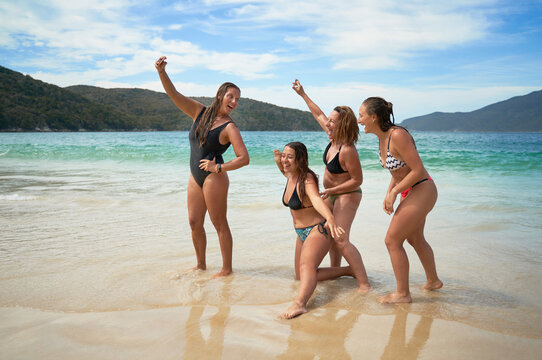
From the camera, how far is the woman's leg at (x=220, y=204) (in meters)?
4.20

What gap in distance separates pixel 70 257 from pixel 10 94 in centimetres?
8364

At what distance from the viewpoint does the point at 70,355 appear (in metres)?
2.68

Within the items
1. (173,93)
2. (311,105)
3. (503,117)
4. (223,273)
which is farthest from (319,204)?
(503,117)

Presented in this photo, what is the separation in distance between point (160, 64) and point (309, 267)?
8.47ft

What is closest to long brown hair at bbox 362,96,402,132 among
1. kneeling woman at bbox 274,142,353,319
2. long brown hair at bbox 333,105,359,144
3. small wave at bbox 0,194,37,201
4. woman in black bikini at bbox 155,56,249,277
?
long brown hair at bbox 333,105,359,144

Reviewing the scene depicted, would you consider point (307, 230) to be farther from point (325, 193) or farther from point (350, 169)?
point (350, 169)

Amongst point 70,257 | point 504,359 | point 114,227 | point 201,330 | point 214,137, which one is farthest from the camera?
point 114,227

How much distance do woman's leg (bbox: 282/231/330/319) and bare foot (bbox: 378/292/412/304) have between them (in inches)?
25.1

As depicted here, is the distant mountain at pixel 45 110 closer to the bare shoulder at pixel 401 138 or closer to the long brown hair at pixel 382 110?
the long brown hair at pixel 382 110

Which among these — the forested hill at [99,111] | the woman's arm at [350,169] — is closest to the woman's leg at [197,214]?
the woman's arm at [350,169]

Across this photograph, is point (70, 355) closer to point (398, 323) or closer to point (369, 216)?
point (398, 323)

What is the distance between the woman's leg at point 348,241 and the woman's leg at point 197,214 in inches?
57.4

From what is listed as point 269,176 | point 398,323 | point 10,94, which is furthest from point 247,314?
point 10,94

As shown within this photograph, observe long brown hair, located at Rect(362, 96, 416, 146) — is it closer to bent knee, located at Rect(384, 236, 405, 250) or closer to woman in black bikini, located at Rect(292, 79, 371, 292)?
woman in black bikini, located at Rect(292, 79, 371, 292)
